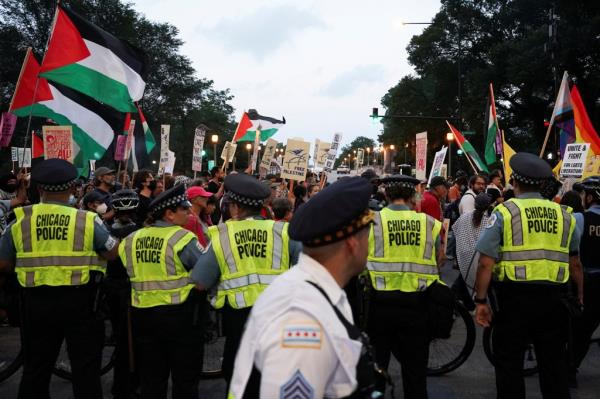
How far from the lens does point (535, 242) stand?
4055mm

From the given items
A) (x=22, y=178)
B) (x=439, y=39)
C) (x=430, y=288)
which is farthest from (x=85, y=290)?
(x=439, y=39)

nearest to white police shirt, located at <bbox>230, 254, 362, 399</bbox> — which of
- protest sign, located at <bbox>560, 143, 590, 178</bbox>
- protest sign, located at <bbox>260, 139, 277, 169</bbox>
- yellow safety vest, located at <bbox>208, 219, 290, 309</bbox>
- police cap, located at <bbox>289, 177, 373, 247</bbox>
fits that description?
police cap, located at <bbox>289, 177, 373, 247</bbox>

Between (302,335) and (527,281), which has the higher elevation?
(302,335)

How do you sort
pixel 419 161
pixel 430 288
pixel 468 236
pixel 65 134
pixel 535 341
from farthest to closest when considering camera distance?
pixel 419 161, pixel 65 134, pixel 468 236, pixel 430 288, pixel 535 341

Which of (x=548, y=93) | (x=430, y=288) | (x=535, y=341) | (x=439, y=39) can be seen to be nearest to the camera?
(x=535, y=341)

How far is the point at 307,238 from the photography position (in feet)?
5.90

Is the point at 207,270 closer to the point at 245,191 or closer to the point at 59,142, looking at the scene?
the point at 245,191

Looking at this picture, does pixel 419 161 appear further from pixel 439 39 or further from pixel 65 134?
pixel 439 39

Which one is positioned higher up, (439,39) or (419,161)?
(439,39)

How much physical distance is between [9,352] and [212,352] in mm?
2078

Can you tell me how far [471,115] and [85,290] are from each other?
38.6 metres

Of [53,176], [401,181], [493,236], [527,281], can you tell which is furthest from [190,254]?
[527,281]

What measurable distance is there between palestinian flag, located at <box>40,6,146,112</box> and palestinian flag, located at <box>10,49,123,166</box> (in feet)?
1.14

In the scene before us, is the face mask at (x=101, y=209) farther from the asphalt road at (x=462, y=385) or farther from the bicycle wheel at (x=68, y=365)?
the asphalt road at (x=462, y=385)
